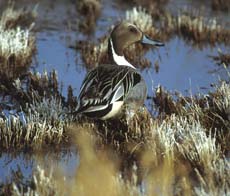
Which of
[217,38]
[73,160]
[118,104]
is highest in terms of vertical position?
[217,38]

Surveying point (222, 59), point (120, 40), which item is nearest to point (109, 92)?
point (120, 40)

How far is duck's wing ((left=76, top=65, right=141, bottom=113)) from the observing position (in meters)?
4.70

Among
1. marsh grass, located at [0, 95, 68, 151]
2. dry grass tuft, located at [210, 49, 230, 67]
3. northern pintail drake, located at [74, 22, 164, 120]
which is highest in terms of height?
dry grass tuft, located at [210, 49, 230, 67]

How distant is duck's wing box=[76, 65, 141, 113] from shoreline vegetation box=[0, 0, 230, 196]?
0.23 meters

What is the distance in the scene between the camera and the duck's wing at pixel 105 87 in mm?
4699

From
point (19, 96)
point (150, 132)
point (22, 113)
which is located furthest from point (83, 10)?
point (150, 132)

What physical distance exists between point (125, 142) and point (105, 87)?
17.0 inches

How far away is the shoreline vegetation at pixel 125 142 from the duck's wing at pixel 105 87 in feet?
0.75

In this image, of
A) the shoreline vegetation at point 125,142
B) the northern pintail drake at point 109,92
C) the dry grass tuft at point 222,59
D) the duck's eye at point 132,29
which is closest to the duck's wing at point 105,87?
the northern pintail drake at point 109,92

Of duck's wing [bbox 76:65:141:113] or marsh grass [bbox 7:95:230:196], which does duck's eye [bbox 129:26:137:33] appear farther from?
marsh grass [bbox 7:95:230:196]

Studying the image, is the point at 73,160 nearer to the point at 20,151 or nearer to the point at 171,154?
the point at 20,151

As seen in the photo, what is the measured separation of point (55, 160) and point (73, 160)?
0.12 m

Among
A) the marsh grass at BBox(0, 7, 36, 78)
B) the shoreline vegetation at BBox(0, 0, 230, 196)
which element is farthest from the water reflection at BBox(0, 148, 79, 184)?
Result: the marsh grass at BBox(0, 7, 36, 78)

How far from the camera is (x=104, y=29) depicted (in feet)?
27.9
